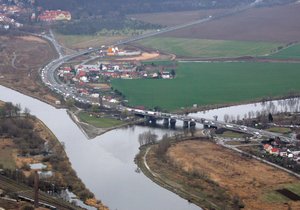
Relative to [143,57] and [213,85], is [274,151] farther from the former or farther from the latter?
[143,57]

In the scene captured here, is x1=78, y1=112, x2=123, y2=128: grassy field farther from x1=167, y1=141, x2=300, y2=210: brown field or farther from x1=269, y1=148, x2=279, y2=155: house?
x1=269, y1=148, x2=279, y2=155: house

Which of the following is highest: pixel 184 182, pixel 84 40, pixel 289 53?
pixel 84 40

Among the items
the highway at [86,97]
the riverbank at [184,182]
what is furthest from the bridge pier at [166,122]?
the riverbank at [184,182]

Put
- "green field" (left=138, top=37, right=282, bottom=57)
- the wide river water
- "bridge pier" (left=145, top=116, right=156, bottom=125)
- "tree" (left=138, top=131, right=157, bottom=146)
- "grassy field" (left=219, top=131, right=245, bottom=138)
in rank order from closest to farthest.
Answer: the wide river water < "tree" (left=138, top=131, right=157, bottom=146) < "grassy field" (left=219, top=131, right=245, bottom=138) < "bridge pier" (left=145, top=116, right=156, bottom=125) < "green field" (left=138, top=37, right=282, bottom=57)

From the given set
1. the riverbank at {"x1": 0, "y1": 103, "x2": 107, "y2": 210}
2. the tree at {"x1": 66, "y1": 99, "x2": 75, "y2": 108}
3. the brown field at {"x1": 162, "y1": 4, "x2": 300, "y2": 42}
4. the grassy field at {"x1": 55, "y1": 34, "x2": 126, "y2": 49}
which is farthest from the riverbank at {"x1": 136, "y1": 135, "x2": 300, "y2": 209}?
the brown field at {"x1": 162, "y1": 4, "x2": 300, "y2": 42}

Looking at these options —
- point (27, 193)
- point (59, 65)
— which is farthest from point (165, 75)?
point (27, 193)
